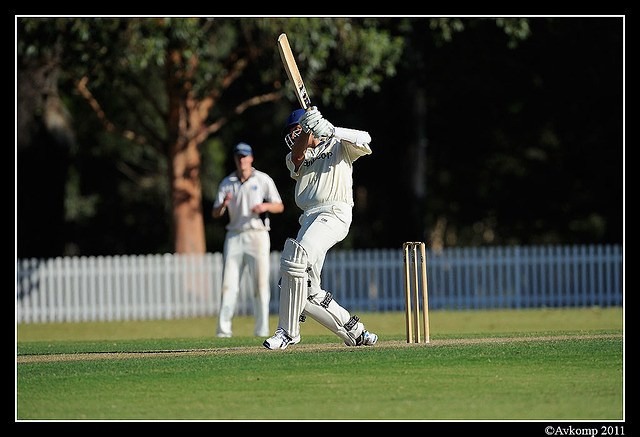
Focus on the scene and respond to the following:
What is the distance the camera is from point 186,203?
22.8 metres

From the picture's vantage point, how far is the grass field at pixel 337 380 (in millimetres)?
6922

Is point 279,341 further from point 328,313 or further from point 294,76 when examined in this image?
point 294,76

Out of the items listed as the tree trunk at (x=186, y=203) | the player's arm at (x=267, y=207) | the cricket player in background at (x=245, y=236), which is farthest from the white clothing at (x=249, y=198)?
the tree trunk at (x=186, y=203)

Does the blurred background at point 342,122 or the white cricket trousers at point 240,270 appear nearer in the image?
the white cricket trousers at point 240,270

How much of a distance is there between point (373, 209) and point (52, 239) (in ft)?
56.3

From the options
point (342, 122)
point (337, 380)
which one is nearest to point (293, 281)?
point (337, 380)

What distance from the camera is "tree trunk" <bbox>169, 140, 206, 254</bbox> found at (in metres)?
22.6

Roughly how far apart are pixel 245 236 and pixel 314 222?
11.9 feet

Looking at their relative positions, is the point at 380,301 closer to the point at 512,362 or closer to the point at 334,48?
the point at 334,48

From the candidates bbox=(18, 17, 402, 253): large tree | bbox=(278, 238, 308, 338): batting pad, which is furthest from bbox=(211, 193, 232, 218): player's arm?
bbox=(18, 17, 402, 253): large tree

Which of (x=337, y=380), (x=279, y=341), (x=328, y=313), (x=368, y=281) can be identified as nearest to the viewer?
(x=337, y=380)

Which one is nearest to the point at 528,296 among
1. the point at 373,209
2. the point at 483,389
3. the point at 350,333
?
the point at 350,333

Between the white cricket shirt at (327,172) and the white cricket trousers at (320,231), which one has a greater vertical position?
the white cricket shirt at (327,172)

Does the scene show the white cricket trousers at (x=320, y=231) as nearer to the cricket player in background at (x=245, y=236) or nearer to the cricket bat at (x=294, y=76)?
the cricket bat at (x=294, y=76)
